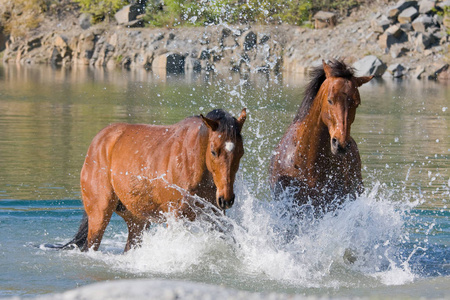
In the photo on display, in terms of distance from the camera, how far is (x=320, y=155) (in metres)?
7.05

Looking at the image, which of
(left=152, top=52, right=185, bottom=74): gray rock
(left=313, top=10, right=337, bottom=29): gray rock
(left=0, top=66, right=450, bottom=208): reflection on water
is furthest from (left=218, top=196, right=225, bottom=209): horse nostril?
(left=313, top=10, right=337, bottom=29): gray rock

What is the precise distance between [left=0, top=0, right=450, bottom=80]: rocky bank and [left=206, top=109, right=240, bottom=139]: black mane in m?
23.6

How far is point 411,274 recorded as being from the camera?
7.02 m

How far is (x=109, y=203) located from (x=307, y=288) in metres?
2.10

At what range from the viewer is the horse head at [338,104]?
6613mm

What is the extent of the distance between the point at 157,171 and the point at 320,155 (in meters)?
1.60

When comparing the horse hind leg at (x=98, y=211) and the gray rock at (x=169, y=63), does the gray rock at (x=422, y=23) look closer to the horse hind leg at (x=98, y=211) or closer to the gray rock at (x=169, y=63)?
the gray rock at (x=169, y=63)

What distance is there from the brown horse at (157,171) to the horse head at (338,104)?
0.90 metres

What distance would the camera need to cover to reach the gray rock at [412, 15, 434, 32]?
3681 cm

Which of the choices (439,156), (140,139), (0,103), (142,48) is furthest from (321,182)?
(142,48)

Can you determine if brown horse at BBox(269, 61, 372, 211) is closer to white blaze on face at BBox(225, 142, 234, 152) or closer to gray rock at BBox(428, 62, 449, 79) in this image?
white blaze on face at BBox(225, 142, 234, 152)

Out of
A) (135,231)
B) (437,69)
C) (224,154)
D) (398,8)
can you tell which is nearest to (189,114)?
(135,231)

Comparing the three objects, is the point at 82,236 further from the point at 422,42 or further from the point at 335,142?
the point at 422,42

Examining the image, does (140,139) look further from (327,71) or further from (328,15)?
(328,15)
